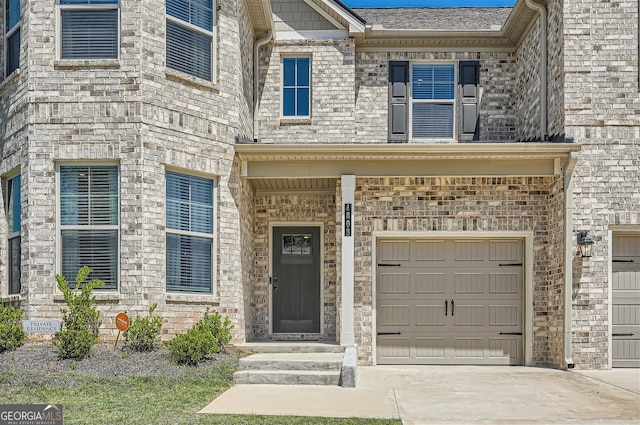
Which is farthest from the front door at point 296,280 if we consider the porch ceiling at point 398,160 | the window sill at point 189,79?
the window sill at point 189,79

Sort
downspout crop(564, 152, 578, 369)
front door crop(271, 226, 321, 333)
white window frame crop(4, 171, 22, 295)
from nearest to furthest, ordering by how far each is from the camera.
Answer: white window frame crop(4, 171, 22, 295), downspout crop(564, 152, 578, 369), front door crop(271, 226, 321, 333)

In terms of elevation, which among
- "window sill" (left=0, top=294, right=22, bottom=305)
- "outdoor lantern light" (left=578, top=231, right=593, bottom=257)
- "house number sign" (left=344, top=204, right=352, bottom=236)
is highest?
"house number sign" (left=344, top=204, right=352, bottom=236)

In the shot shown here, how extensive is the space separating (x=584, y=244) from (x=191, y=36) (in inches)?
266

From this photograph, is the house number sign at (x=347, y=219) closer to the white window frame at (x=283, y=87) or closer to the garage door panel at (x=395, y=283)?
the garage door panel at (x=395, y=283)

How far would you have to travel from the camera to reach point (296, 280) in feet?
42.4

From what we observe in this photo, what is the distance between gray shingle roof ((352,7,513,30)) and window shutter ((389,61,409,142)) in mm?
798

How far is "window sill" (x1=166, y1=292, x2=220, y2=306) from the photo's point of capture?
10008 mm

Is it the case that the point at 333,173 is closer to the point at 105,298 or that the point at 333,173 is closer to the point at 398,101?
the point at 398,101

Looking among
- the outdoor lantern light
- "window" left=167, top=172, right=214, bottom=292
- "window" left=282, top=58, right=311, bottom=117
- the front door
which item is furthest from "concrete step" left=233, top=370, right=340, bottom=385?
"window" left=282, top=58, right=311, bottom=117

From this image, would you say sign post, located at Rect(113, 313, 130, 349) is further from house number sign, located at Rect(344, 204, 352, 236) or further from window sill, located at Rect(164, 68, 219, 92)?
house number sign, located at Rect(344, 204, 352, 236)

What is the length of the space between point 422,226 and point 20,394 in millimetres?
6628

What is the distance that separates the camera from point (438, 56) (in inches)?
528

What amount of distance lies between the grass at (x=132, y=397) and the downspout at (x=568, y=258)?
5.10m

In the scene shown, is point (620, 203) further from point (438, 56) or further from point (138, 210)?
point (138, 210)
